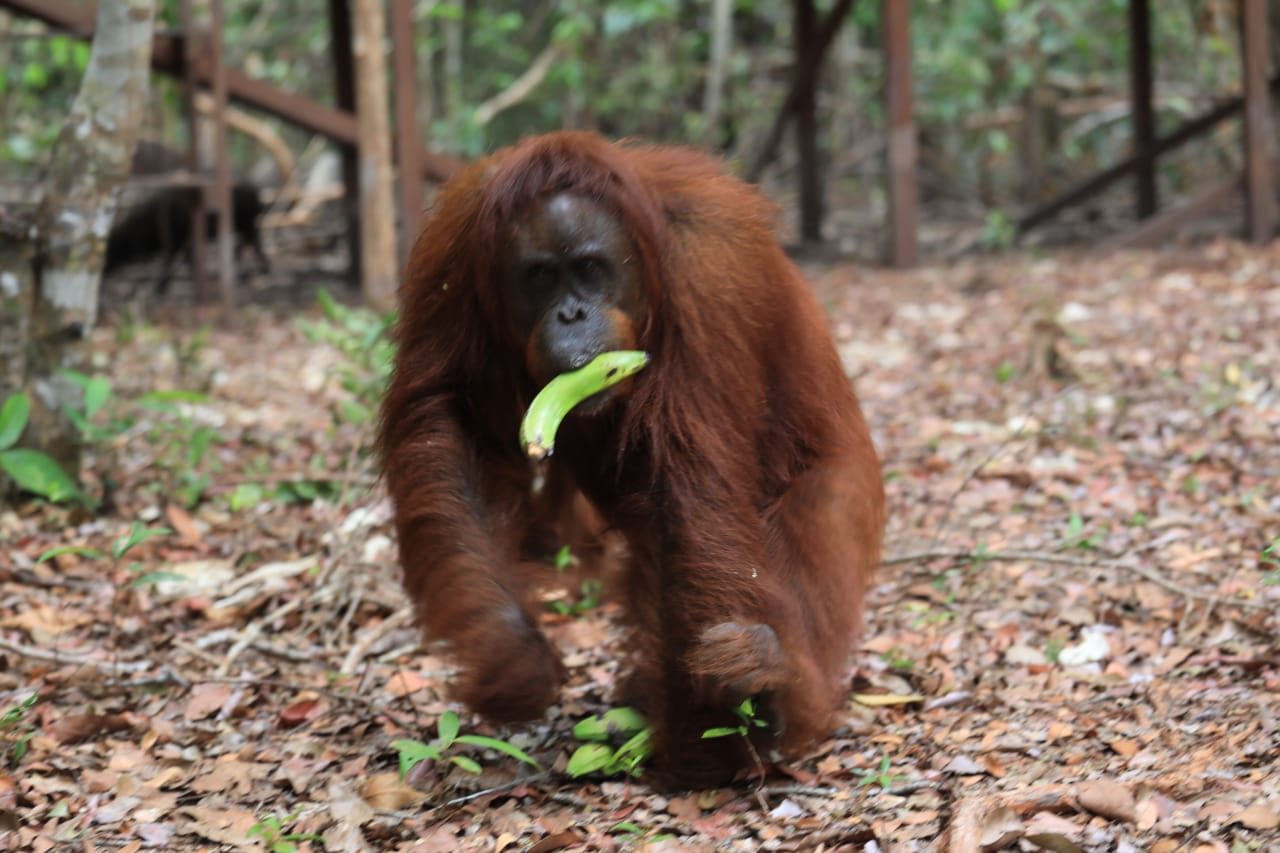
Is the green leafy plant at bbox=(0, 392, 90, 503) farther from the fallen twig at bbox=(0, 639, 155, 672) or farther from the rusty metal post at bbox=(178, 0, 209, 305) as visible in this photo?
the rusty metal post at bbox=(178, 0, 209, 305)

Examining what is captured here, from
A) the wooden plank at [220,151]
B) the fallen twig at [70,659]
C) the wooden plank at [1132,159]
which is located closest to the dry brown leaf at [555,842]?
the fallen twig at [70,659]

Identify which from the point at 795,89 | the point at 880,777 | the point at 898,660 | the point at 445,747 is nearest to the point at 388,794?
the point at 445,747

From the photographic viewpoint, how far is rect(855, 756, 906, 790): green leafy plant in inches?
112

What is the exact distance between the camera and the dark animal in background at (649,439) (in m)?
2.87


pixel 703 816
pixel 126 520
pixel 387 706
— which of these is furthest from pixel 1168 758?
pixel 126 520

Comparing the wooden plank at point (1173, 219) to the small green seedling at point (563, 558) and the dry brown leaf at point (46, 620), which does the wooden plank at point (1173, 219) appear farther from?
the dry brown leaf at point (46, 620)

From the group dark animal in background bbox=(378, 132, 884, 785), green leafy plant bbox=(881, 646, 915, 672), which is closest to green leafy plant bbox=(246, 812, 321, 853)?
dark animal in background bbox=(378, 132, 884, 785)

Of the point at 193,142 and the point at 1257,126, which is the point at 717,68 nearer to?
the point at 1257,126

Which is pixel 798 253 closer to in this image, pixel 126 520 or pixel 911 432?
pixel 911 432

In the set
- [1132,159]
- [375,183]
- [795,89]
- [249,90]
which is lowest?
[375,183]

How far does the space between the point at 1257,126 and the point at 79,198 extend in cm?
768

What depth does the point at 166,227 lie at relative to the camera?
31.1ft

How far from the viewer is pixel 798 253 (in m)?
10.8

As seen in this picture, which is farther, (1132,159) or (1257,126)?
(1132,159)
